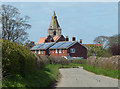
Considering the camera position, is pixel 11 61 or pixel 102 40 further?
pixel 102 40

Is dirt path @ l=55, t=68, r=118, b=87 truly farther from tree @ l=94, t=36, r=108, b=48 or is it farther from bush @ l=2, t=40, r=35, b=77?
tree @ l=94, t=36, r=108, b=48

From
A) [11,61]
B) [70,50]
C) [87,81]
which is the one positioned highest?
[11,61]

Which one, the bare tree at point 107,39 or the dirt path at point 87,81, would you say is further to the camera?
the bare tree at point 107,39

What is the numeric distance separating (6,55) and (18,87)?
5.77 feet

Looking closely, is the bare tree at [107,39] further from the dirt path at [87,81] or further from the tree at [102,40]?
the dirt path at [87,81]

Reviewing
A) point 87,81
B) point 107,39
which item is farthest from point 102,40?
point 87,81

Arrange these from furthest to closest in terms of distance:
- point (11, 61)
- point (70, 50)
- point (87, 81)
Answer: point (70, 50) → point (87, 81) → point (11, 61)

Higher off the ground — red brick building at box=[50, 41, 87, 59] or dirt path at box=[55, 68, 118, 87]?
red brick building at box=[50, 41, 87, 59]

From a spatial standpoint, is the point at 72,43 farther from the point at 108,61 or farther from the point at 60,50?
the point at 108,61

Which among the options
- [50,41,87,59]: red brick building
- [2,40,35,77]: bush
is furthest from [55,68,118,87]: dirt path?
[50,41,87,59]: red brick building

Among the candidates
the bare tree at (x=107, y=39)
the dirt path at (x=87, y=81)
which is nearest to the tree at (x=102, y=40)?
the bare tree at (x=107, y=39)

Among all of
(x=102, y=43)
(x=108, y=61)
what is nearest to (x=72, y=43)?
(x=102, y=43)

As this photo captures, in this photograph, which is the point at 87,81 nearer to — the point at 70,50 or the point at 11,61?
the point at 11,61

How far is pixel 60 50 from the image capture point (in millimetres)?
68812
